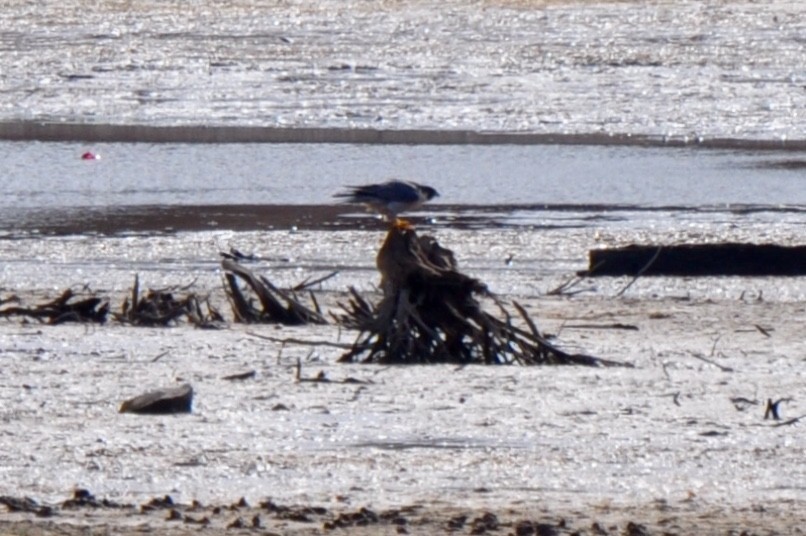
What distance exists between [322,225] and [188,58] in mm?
7013

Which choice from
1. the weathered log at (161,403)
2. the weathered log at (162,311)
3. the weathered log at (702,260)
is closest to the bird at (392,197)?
the weathered log at (162,311)

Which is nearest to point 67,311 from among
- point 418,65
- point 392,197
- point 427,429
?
point 392,197

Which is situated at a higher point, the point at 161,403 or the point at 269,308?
the point at 269,308

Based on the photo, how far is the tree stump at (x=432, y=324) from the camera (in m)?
7.04

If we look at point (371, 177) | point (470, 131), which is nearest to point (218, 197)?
point (371, 177)

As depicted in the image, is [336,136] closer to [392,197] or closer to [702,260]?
[702,260]

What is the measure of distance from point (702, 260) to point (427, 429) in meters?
3.82

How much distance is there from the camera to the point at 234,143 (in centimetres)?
1528

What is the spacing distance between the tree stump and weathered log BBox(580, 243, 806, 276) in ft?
7.69

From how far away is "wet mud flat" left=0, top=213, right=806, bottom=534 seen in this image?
16.0 feet

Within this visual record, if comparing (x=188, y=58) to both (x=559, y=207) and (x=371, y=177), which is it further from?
(x=559, y=207)

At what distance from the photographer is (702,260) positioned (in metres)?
9.48

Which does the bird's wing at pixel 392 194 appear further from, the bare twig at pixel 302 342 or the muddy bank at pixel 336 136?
the muddy bank at pixel 336 136

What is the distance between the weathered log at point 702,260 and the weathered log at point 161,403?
3605 millimetres
